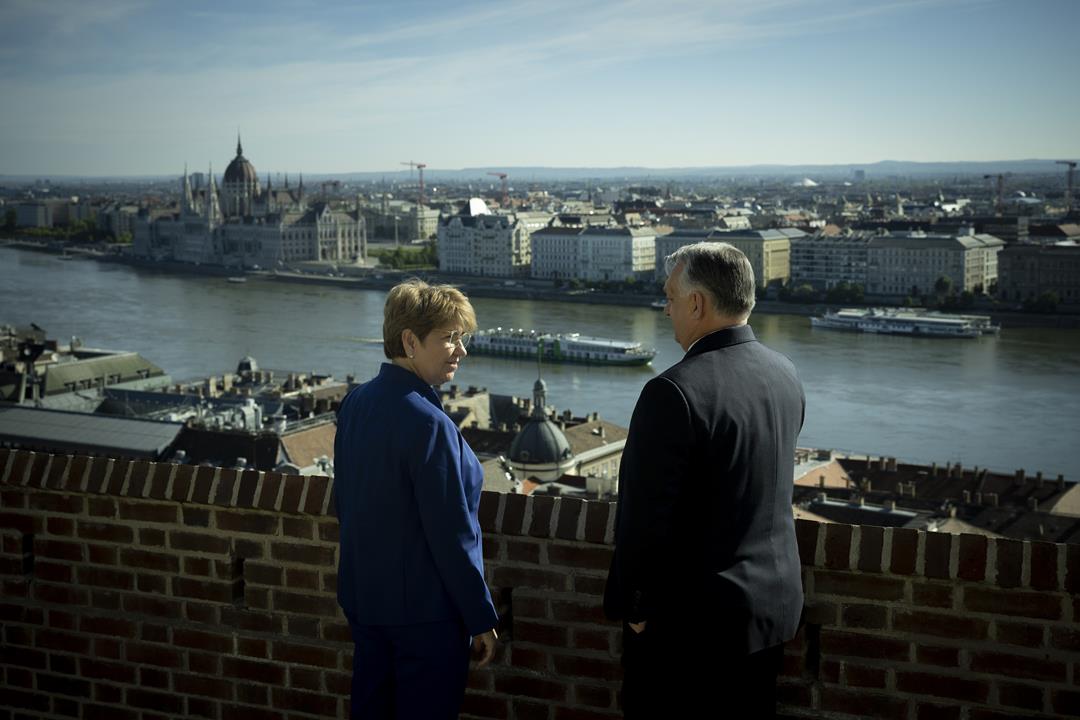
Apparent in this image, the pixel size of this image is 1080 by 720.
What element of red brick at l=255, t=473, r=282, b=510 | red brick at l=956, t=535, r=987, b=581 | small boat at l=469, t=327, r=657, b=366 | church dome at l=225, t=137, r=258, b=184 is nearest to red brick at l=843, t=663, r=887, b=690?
red brick at l=956, t=535, r=987, b=581

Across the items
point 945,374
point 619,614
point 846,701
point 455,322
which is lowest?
point 945,374

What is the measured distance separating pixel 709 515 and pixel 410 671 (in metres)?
0.25

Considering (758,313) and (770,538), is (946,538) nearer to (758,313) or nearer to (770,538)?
(770,538)

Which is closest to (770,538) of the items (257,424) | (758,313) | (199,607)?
(199,607)

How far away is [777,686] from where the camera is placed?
113 cm

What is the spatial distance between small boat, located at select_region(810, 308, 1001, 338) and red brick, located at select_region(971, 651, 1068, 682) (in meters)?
18.5

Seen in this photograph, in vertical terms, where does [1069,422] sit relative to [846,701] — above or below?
→ below

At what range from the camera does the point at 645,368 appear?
16.5 m

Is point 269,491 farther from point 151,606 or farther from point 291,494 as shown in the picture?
point 151,606

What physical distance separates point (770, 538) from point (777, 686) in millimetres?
Result: 208

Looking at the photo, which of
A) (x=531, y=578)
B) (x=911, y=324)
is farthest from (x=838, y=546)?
(x=911, y=324)

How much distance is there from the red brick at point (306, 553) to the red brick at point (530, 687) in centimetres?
18

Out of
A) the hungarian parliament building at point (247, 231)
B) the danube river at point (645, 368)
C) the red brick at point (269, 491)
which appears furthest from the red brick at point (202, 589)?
the hungarian parliament building at point (247, 231)

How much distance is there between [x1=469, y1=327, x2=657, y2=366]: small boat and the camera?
16.8 metres
